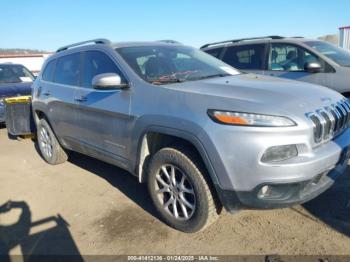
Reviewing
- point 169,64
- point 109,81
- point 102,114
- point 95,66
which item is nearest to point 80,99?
point 95,66

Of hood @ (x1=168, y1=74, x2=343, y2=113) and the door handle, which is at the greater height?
hood @ (x1=168, y1=74, x2=343, y2=113)

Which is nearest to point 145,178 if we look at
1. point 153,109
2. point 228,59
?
point 153,109

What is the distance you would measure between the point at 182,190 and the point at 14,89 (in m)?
6.99

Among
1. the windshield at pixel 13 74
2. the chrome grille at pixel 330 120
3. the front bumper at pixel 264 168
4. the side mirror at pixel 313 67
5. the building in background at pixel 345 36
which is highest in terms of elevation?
the building in background at pixel 345 36

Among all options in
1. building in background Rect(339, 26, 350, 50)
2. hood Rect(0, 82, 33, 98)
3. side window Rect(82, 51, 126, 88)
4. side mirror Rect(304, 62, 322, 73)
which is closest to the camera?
side window Rect(82, 51, 126, 88)

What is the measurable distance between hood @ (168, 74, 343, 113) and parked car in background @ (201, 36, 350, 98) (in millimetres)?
2741

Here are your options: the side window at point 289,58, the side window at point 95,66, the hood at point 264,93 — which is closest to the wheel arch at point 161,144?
the hood at point 264,93

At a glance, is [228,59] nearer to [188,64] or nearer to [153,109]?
[188,64]

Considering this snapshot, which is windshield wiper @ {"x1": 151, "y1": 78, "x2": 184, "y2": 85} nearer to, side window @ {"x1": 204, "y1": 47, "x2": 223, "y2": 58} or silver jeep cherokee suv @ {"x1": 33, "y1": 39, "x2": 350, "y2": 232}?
silver jeep cherokee suv @ {"x1": 33, "y1": 39, "x2": 350, "y2": 232}

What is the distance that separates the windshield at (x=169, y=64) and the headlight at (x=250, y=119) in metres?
0.91

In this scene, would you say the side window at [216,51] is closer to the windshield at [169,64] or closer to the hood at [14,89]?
the windshield at [169,64]

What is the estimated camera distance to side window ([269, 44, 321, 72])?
6.31 metres

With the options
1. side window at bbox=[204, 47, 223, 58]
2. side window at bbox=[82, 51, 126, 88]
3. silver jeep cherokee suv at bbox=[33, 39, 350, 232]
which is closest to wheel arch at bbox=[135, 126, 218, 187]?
silver jeep cherokee suv at bbox=[33, 39, 350, 232]

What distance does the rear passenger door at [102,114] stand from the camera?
3.72 m
